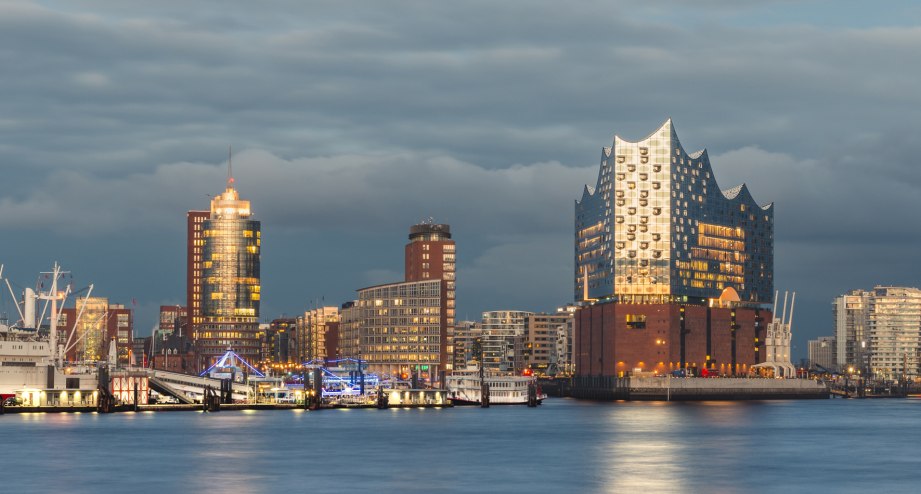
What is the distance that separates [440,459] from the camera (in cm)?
13788

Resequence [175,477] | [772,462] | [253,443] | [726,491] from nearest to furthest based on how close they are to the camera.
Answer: [726,491], [175,477], [772,462], [253,443]

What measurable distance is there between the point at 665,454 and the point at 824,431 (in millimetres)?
56370

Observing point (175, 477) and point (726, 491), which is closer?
point (726, 491)

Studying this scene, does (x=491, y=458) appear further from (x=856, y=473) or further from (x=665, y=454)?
(x=856, y=473)

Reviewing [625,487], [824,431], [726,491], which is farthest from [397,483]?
[824,431]

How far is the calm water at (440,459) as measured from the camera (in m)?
116

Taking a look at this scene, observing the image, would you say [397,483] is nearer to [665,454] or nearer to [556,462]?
[556,462]

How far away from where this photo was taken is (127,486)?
371 feet

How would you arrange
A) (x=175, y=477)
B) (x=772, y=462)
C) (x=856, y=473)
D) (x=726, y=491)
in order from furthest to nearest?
(x=772, y=462) → (x=856, y=473) → (x=175, y=477) → (x=726, y=491)

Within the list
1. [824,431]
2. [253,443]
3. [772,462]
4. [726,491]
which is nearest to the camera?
[726,491]

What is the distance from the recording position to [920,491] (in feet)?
369

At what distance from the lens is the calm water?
116m

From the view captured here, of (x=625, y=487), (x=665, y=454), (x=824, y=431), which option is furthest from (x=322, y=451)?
(x=824, y=431)

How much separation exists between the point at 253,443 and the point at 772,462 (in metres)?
52.7
